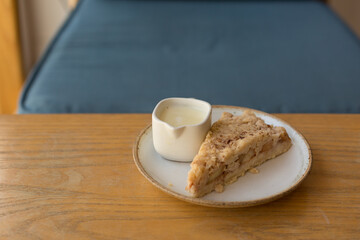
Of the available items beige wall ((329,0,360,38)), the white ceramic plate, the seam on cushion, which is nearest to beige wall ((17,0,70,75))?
the seam on cushion

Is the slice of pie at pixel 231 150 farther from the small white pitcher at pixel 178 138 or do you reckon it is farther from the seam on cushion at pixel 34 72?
the seam on cushion at pixel 34 72

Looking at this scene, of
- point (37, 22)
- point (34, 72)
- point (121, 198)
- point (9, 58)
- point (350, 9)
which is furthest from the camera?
point (350, 9)

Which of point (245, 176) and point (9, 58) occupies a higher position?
point (245, 176)

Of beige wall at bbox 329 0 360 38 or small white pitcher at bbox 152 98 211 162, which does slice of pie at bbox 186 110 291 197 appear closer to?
small white pitcher at bbox 152 98 211 162

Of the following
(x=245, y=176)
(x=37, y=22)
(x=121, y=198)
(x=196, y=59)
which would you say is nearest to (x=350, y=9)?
(x=196, y=59)

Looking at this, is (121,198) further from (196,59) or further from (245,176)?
(196,59)

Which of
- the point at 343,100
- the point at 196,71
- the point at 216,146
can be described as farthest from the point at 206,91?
the point at 216,146

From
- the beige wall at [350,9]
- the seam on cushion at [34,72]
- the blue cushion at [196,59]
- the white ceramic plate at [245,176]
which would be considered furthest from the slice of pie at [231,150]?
the beige wall at [350,9]
